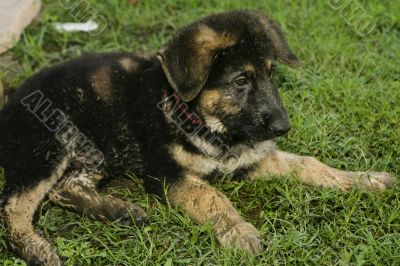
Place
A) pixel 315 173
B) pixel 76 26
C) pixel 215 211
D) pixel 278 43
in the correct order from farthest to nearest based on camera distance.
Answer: pixel 76 26, pixel 315 173, pixel 278 43, pixel 215 211

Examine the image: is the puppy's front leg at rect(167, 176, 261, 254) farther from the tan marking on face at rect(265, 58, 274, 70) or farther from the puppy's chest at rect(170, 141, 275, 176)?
the tan marking on face at rect(265, 58, 274, 70)

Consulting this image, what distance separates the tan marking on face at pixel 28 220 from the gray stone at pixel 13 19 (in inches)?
99.3

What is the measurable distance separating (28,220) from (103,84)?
1.27 m

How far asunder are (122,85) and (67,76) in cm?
48

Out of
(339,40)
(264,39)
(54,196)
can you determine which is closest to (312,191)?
(264,39)

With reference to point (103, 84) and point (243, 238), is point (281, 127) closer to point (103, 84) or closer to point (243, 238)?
point (243, 238)

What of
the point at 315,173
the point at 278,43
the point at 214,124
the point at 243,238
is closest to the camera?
the point at 243,238

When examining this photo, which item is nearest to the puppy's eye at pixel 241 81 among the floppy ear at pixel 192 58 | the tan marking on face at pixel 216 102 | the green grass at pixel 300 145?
the tan marking on face at pixel 216 102

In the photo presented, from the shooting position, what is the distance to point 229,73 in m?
4.46

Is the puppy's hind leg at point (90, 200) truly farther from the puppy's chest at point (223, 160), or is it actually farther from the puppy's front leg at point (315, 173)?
the puppy's front leg at point (315, 173)

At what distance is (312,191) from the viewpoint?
4.84 metres

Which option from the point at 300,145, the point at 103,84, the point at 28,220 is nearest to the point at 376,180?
the point at 300,145

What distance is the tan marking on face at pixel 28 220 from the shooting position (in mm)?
4391

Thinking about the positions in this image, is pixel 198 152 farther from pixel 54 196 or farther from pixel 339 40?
pixel 339 40
